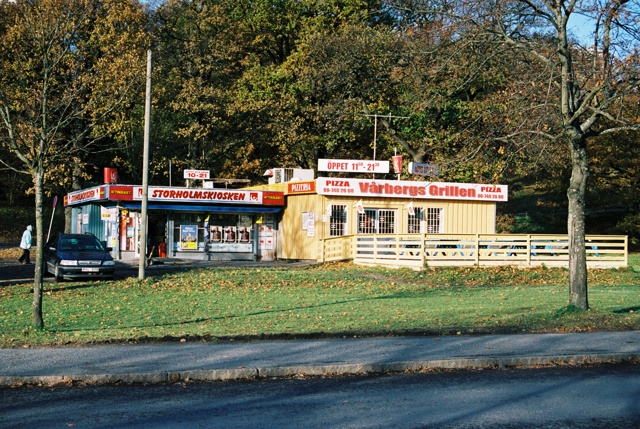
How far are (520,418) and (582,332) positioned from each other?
22.4 ft

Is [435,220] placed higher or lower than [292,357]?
higher

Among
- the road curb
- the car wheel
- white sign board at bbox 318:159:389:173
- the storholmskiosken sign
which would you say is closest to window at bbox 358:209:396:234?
the storholmskiosken sign

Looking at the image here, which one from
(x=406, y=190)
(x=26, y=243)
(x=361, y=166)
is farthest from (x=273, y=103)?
(x=26, y=243)

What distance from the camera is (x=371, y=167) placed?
38.2 m

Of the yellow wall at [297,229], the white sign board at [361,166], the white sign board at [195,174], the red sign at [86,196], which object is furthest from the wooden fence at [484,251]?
the red sign at [86,196]

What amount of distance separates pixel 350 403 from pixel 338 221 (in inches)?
1112

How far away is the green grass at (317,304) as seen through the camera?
14.4 metres

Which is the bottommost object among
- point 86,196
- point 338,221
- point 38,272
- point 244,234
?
point 38,272

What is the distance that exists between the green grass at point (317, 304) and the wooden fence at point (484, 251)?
3.05 feet

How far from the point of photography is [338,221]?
36969mm

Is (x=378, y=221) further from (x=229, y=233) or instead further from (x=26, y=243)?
(x=26, y=243)

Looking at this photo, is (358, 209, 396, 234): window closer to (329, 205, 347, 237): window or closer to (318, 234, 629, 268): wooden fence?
(329, 205, 347, 237): window

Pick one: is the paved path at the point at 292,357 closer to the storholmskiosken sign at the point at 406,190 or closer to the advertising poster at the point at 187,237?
the storholmskiosken sign at the point at 406,190

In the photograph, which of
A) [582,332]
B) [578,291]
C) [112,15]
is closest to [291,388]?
[582,332]
